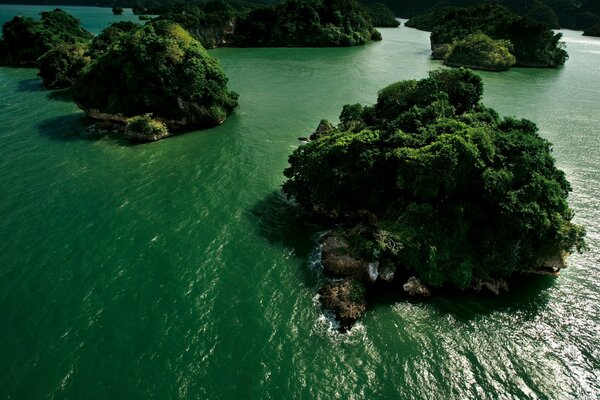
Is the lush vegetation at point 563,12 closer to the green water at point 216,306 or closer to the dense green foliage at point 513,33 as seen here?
the dense green foliage at point 513,33

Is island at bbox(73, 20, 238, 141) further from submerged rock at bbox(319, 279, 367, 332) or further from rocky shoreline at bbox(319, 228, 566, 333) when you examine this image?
submerged rock at bbox(319, 279, 367, 332)

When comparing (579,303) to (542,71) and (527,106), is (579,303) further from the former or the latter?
(542,71)

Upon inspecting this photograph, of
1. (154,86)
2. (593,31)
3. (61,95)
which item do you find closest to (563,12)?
(593,31)

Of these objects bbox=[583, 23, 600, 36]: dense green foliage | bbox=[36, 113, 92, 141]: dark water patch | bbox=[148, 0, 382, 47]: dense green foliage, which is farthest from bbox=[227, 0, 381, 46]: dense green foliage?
bbox=[583, 23, 600, 36]: dense green foliage

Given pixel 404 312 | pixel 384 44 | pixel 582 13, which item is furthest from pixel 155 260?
pixel 582 13

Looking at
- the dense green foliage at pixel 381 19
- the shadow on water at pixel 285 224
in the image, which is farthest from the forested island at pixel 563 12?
the shadow on water at pixel 285 224

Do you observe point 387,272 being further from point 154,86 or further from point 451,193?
point 154,86

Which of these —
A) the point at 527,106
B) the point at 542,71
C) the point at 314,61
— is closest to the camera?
the point at 527,106
